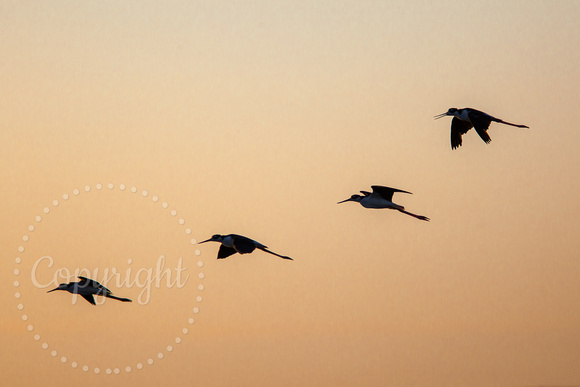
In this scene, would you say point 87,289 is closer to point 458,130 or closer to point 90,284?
point 90,284

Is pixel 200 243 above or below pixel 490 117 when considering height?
below

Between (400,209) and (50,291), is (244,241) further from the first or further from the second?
(50,291)

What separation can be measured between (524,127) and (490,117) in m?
1.00

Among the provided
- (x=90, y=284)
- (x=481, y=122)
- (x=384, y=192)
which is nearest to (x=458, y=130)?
(x=481, y=122)

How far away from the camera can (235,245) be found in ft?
86.0

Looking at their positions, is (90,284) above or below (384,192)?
below

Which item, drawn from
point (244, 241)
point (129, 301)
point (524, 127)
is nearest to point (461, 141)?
point (524, 127)

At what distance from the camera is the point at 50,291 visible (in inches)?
1191

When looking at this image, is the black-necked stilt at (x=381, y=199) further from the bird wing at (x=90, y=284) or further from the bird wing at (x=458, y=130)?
the bird wing at (x=90, y=284)

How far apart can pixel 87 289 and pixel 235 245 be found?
6.40 m

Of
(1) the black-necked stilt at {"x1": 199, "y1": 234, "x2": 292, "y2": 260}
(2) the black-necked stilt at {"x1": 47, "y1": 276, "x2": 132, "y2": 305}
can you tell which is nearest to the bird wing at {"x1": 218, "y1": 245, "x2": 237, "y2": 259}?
(1) the black-necked stilt at {"x1": 199, "y1": 234, "x2": 292, "y2": 260}

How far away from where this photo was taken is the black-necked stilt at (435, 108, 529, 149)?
26.5 meters

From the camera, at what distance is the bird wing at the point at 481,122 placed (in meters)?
26.2

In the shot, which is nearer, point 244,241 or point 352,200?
point 244,241
